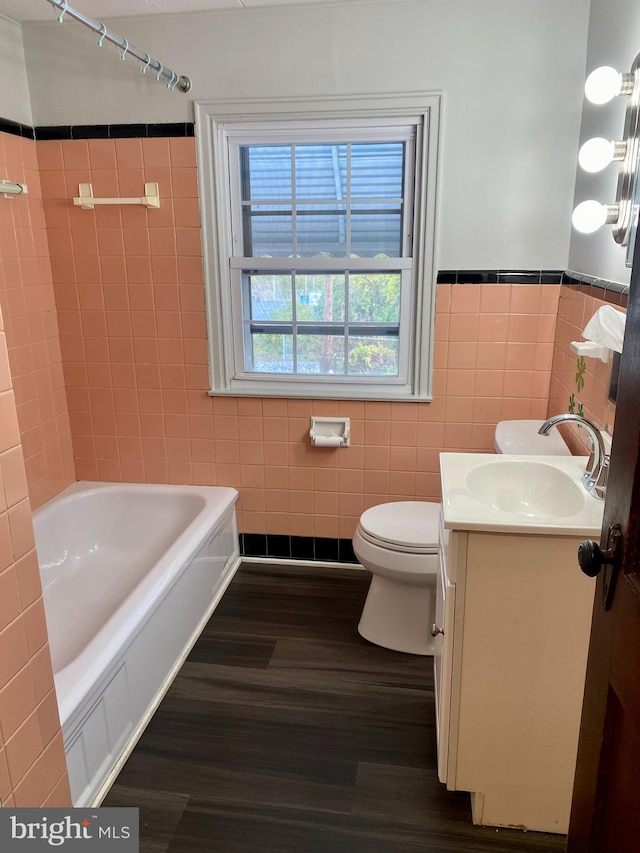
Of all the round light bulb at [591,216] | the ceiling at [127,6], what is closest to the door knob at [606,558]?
the round light bulb at [591,216]

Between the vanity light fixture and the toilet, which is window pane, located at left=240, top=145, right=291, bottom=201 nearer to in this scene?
the vanity light fixture

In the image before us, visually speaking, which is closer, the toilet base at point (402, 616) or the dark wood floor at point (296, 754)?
the dark wood floor at point (296, 754)

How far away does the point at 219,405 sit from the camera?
2.96 metres

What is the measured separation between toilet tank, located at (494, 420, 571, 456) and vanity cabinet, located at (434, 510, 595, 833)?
743 millimetres

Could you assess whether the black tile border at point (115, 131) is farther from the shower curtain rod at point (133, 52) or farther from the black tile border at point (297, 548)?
the black tile border at point (297, 548)

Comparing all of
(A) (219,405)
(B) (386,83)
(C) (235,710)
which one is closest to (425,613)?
(C) (235,710)

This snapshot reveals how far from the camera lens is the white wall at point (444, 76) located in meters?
2.42

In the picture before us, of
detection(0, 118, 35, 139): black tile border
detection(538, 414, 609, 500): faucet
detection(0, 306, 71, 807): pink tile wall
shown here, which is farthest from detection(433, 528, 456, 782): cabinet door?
detection(0, 118, 35, 139): black tile border

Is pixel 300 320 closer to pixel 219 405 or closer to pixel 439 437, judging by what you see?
pixel 219 405

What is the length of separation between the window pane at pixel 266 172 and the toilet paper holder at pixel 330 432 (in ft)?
3.27

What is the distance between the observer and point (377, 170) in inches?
106

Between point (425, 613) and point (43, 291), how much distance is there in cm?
216

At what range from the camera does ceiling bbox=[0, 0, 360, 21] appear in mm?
2414

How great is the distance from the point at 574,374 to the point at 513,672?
1.16 m
